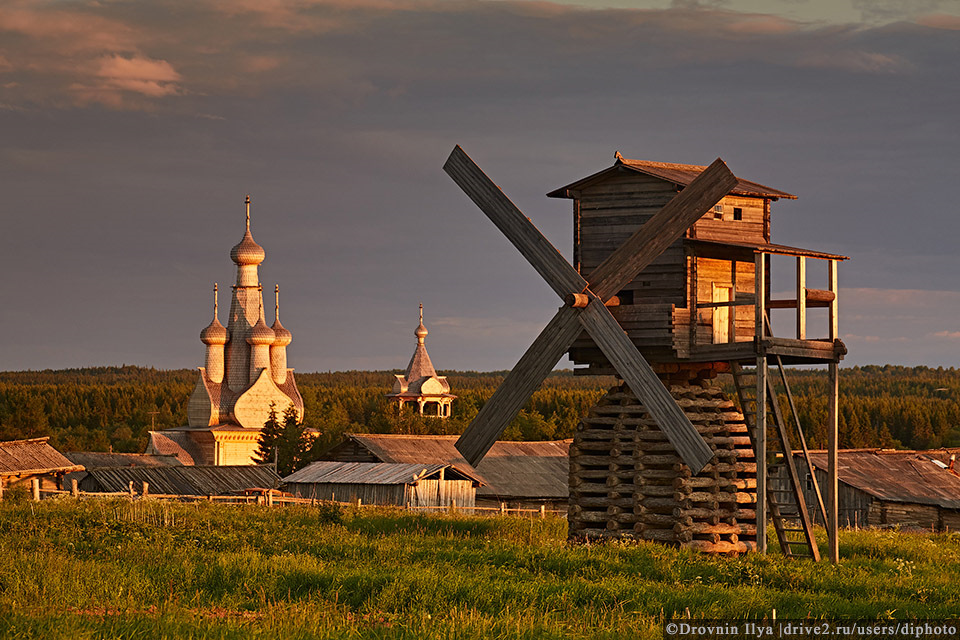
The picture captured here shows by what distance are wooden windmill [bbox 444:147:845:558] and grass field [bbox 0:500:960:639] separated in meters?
1.59

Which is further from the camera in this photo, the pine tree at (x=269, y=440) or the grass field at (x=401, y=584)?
the pine tree at (x=269, y=440)

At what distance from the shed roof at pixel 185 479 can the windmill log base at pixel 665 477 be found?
1245 inches

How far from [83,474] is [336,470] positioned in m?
15.0

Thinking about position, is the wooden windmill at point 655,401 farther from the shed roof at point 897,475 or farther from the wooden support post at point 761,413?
the shed roof at point 897,475

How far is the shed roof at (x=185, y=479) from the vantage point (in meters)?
54.0

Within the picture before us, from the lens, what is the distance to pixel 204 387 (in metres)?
98.1

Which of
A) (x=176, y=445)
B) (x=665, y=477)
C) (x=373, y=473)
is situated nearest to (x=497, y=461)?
(x=373, y=473)

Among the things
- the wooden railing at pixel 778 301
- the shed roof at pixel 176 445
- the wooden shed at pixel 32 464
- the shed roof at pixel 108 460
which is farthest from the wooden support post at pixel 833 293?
the shed roof at pixel 176 445

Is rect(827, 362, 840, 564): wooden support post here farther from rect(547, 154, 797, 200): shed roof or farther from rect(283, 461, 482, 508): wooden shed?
rect(283, 461, 482, 508): wooden shed

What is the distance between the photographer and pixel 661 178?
24.7 metres

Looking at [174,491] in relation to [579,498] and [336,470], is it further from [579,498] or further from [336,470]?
[579,498]

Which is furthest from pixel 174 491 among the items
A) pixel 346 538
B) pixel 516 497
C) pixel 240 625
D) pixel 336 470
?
pixel 240 625

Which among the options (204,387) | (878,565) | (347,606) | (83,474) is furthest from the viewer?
(204,387)

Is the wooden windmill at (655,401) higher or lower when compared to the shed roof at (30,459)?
higher
